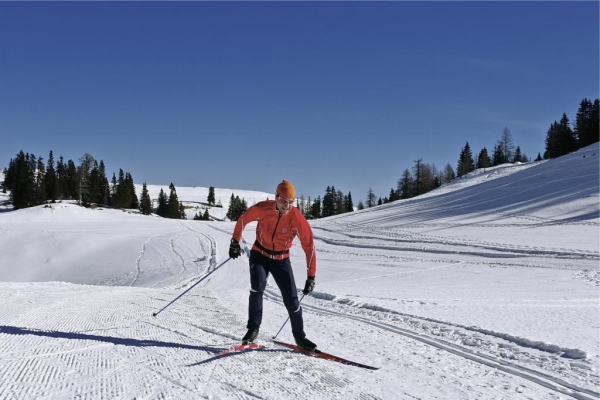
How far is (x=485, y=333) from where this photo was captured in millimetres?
6344

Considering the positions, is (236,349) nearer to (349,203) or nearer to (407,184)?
(407,184)

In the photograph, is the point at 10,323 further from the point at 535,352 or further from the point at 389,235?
the point at 389,235

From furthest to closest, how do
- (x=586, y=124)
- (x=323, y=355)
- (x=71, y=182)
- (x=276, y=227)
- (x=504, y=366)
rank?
(x=71, y=182)
(x=586, y=124)
(x=276, y=227)
(x=323, y=355)
(x=504, y=366)

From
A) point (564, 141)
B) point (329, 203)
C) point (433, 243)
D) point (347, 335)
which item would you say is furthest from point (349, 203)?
point (347, 335)

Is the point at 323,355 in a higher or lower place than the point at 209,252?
higher

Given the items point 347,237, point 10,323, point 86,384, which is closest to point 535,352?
point 86,384

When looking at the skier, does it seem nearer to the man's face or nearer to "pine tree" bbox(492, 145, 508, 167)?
the man's face

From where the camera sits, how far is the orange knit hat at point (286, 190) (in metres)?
5.28

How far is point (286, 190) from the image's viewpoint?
5.30 metres

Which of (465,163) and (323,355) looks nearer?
(323,355)

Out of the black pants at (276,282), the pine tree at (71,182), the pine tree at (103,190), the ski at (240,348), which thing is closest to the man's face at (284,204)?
the black pants at (276,282)

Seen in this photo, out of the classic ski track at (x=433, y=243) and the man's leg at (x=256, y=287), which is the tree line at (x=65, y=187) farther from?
the man's leg at (x=256, y=287)

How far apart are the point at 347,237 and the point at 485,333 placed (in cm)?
2342

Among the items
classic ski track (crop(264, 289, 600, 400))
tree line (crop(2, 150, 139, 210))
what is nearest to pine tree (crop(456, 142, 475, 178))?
tree line (crop(2, 150, 139, 210))
